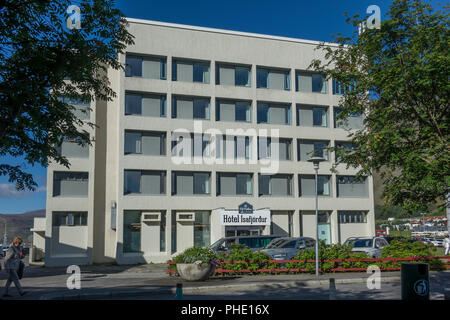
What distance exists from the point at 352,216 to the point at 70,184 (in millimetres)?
23178

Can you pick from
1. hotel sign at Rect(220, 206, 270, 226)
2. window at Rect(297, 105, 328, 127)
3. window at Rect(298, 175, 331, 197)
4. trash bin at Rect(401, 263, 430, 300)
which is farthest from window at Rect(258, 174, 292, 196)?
trash bin at Rect(401, 263, 430, 300)

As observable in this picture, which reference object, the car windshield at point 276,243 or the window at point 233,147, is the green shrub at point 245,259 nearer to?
the car windshield at point 276,243

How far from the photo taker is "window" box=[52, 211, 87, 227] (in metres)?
32.9

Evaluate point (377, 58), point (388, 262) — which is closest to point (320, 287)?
point (388, 262)

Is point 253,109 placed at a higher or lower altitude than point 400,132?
higher

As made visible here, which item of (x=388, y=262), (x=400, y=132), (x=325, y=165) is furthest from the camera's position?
(x=325, y=165)

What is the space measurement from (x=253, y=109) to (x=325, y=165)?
780 cm

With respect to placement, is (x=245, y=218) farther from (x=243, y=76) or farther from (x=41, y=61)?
(x=41, y=61)

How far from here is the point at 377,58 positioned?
14523 mm

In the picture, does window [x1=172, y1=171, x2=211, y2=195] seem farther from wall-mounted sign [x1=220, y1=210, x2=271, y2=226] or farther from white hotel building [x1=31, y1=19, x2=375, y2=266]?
wall-mounted sign [x1=220, y1=210, x2=271, y2=226]

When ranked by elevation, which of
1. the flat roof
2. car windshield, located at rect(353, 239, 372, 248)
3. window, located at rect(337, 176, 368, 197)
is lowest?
car windshield, located at rect(353, 239, 372, 248)

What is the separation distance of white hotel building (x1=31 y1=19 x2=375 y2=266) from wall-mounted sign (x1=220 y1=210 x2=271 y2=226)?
0.91 ft
